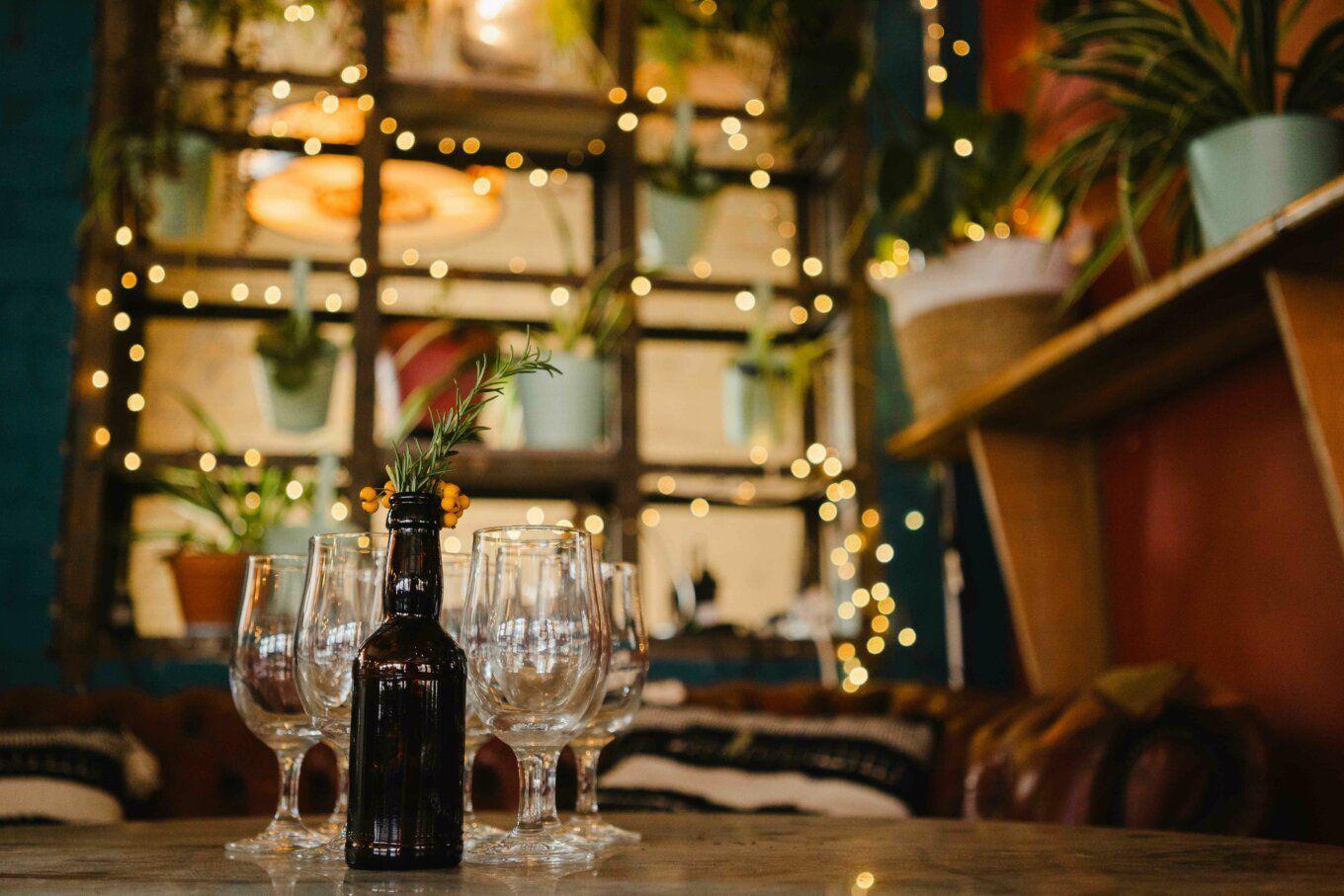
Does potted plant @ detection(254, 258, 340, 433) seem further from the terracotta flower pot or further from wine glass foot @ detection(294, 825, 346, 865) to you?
wine glass foot @ detection(294, 825, 346, 865)

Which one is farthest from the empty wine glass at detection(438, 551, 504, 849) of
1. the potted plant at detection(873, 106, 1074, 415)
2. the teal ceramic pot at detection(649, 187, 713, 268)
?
the teal ceramic pot at detection(649, 187, 713, 268)

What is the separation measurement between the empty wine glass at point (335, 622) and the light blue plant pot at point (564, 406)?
168 cm

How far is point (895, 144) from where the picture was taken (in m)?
2.27

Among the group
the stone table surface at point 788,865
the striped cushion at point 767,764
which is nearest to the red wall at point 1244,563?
the striped cushion at point 767,764

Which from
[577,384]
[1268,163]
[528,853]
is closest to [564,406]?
[577,384]

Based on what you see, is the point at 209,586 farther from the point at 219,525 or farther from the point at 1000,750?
the point at 1000,750

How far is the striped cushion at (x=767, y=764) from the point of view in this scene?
181 centimetres

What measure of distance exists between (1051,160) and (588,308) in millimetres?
1114

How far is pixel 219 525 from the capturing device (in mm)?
2602

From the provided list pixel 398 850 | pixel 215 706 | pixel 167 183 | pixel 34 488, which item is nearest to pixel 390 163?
pixel 167 183

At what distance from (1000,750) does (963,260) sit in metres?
0.91

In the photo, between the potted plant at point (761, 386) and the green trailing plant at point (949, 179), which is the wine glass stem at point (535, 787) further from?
the potted plant at point (761, 386)

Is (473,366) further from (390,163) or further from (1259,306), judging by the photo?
(1259,306)

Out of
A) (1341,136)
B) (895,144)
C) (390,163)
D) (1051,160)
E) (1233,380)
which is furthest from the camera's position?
(390,163)
